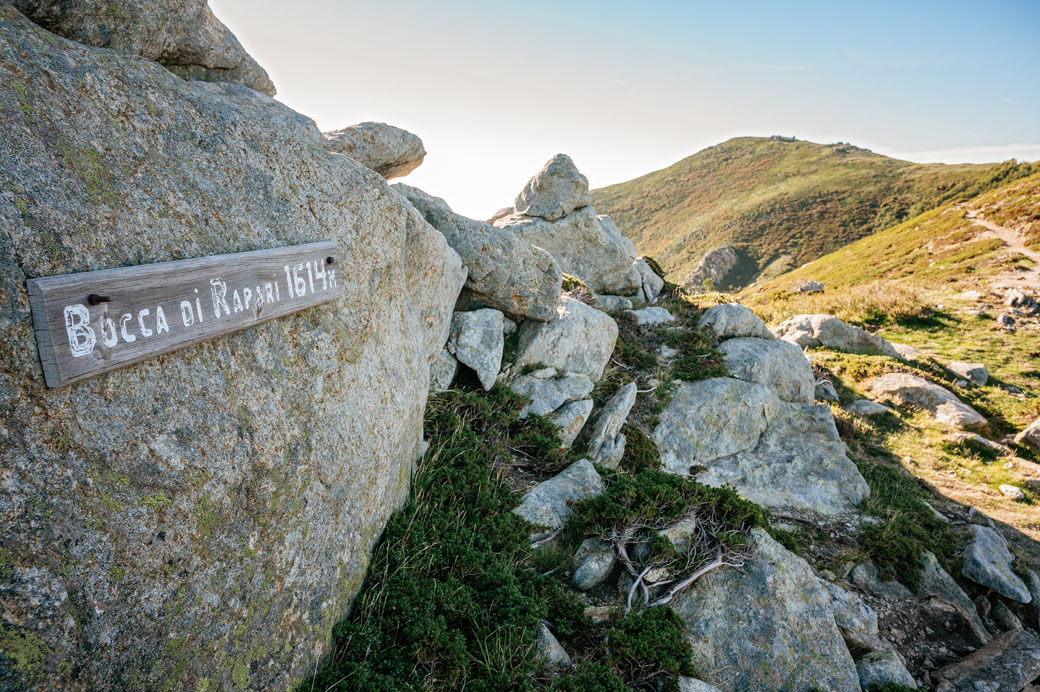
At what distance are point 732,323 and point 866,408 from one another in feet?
19.1

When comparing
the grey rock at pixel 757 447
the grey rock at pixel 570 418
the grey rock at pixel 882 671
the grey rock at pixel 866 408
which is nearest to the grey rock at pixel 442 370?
the grey rock at pixel 570 418

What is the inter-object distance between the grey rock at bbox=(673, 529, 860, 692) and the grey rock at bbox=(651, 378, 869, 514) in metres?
3.55

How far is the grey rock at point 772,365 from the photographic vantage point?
38.9 ft

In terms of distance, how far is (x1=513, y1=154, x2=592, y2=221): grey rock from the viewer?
16.8 meters

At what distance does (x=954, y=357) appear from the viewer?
19922 mm

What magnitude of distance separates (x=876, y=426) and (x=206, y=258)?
17415mm

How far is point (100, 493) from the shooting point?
9.03 feet

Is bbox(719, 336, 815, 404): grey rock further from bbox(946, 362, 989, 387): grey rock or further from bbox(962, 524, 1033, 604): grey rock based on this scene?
bbox(946, 362, 989, 387): grey rock

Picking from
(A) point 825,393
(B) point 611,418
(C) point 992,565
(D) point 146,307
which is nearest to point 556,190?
(B) point 611,418

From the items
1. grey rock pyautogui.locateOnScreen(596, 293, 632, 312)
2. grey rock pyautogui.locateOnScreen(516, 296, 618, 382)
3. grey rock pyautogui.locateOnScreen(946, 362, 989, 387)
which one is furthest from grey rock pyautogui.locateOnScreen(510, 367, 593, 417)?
grey rock pyautogui.locateOnScreen(946, 362, 989, 387)

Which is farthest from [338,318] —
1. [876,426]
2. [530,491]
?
[876,426]

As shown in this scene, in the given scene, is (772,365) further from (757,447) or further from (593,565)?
(593,565)

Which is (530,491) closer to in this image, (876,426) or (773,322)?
(876,426)

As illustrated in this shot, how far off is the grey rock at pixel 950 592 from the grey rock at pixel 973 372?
12.7 metres
